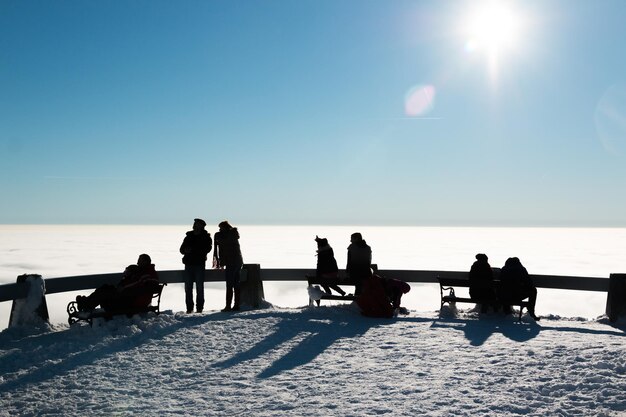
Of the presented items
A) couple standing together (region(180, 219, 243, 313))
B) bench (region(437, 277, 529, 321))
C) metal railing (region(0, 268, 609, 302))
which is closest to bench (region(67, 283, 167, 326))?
metal railing (region(0, 268, 609, 302))

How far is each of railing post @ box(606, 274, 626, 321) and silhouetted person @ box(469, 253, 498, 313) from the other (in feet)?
7.19

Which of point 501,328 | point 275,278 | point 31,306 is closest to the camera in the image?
point 501,328

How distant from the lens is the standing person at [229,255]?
38.8 feet

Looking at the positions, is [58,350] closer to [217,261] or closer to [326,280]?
[217,261]

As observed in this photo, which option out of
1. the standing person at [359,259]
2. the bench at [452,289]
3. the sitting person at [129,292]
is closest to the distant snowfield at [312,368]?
the sitting person at [129,292]

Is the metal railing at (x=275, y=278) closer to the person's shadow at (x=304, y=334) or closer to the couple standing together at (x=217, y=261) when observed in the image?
the couple standing together at (x=217, y=261)

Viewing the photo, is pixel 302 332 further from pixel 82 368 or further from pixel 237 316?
pixel 82 368

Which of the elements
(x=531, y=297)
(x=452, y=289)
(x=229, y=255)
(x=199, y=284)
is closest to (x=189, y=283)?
(x=199, y=284)

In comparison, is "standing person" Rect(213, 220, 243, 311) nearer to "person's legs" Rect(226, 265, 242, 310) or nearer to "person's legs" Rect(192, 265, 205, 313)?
"person's legs" Rect(226, 265, 242, 310)

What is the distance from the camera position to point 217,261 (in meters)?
11.9

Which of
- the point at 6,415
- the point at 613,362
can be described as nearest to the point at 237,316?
the point at 6,415

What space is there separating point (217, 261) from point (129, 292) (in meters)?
2.41

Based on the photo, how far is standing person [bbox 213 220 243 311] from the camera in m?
11.8

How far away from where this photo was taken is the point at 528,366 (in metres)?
6.97
